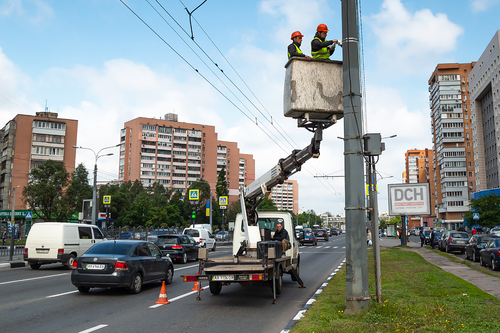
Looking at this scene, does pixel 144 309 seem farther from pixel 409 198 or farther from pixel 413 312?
pixel 409 198

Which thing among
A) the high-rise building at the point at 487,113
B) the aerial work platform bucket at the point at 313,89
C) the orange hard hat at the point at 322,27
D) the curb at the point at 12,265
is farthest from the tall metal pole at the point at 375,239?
the high-rise building at the point at 487,113

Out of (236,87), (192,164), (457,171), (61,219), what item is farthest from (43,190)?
(457,171)

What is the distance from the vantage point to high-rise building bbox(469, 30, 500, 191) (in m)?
78.1

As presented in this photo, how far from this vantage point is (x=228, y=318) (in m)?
8.63

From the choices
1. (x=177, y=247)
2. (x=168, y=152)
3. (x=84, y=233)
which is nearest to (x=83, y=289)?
(x=84, y=233)

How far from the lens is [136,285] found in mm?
11938

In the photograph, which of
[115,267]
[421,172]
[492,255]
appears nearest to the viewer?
[115,267]

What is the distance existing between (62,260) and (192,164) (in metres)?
113

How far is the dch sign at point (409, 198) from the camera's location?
15.9m

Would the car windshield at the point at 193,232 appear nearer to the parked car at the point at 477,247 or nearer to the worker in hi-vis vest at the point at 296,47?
the parked car at the point at 477,247

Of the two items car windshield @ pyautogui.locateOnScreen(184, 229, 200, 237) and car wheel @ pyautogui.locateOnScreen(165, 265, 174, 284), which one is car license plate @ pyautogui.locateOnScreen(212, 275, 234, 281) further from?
car windshield @ pyautogui.locateOnScreen(184, 229, 200, 237)

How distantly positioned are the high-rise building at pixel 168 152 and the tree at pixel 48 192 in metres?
76.7

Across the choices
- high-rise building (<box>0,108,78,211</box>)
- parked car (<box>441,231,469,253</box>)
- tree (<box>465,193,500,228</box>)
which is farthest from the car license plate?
high-rise building (<box>0,108,78,211</box>)

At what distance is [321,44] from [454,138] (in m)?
111
